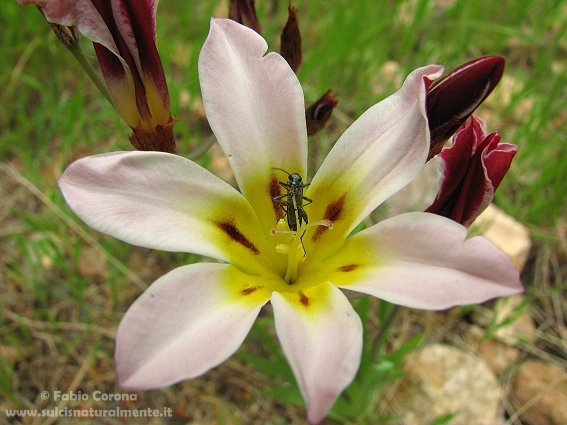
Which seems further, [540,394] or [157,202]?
[540,394]

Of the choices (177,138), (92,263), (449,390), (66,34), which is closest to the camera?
(66,34)

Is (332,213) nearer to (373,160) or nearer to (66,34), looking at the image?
(373,160)

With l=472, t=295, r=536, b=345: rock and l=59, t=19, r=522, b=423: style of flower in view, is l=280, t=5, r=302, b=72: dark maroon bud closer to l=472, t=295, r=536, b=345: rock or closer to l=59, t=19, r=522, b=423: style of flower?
l=59, t=19, r=522, b=423: style of flower

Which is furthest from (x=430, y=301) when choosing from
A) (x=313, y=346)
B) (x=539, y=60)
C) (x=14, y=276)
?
(x=539, y=60)

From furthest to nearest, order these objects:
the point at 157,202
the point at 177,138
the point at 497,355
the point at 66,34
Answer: the point at 177,138 → the point at 497,355 → the point at 66,34 → the point at 157,202

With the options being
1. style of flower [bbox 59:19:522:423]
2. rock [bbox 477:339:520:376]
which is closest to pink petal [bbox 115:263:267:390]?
style of flower [bbox 59:19:522:423]

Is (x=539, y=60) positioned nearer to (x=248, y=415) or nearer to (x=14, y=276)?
(x=248, y=415)

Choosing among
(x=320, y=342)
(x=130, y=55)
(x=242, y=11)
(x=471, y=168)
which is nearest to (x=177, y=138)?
(x=242, y=11)
